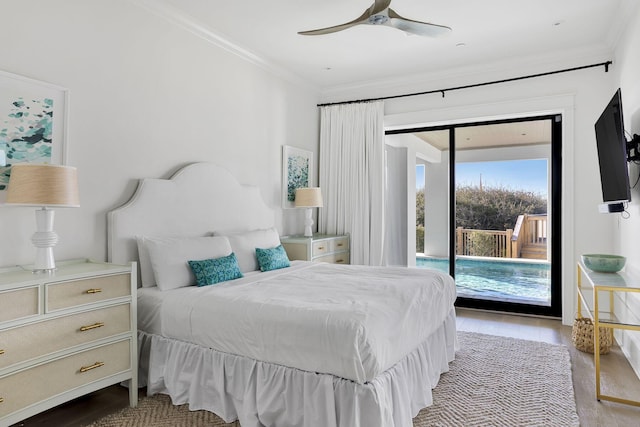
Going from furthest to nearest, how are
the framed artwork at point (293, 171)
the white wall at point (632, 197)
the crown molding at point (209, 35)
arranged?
the framed artwork at point (293, 171), the crown molding at point (209, 35), the white wall at point (632, 197)

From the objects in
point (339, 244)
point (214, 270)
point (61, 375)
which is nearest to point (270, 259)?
point (214, 270)

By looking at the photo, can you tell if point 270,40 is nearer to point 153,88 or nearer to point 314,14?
point 314,14

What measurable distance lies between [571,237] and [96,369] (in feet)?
13.9

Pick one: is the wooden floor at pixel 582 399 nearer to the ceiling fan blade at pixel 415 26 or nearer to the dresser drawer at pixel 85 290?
the dresser drawer at pixel 85 290

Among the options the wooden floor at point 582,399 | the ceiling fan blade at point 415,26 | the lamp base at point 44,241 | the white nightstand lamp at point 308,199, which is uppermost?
the ceiling fan blade at point 415,26

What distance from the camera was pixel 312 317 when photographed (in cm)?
199

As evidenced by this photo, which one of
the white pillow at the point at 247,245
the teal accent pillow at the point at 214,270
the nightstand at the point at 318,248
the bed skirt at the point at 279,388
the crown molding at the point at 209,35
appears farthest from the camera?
the nightstand at the point at 318,248

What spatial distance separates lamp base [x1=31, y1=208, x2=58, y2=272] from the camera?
2209 mm

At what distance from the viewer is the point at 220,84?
12.5 ft

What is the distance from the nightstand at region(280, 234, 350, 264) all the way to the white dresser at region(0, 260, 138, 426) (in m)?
2.13

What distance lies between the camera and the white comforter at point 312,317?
73.8 inches

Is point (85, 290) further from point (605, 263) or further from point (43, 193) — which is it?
point (605, 263)

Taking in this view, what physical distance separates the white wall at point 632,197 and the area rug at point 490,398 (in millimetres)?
467

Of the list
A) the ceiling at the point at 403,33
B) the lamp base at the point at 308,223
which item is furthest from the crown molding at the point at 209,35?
the lamp base at the point at 308,223
